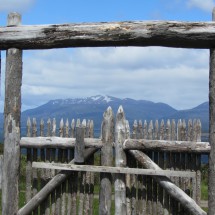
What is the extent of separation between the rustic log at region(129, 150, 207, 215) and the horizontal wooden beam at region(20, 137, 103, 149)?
0.77 metres

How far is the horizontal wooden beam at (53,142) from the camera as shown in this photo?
29.6ft

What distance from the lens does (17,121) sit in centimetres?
923

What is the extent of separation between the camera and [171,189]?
8.69 metres

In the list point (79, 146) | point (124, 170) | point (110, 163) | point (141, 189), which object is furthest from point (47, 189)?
point (141, 189)

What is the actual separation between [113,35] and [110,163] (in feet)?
7.97

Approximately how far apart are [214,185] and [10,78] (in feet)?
14.3

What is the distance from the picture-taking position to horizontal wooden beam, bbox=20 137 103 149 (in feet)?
29.6

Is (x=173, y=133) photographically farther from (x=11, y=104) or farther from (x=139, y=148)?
(x=11, y=104)

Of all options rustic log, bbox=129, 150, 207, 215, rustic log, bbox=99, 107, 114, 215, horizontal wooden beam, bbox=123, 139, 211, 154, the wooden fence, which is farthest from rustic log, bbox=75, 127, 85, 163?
rustic log, bbox=129, 150, 207, 215

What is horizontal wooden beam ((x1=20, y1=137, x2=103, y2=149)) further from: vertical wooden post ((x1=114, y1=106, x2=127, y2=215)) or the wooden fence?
vertical wooden post ((x1=114, y1=106, x2=127, y2=215))

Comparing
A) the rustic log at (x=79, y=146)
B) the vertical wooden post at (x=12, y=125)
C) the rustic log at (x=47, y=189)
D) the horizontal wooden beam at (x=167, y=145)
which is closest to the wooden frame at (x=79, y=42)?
the vertical wooden post at (x=12, y=125)

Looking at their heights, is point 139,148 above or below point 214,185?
above

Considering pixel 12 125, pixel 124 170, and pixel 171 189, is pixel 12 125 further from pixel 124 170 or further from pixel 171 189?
pixel 171 189

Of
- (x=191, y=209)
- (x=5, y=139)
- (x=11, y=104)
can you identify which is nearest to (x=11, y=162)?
(x=5, y=139)
